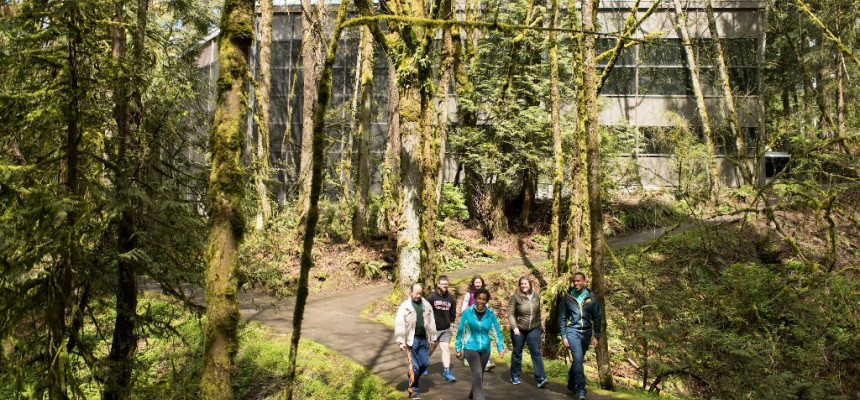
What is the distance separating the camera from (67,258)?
7.75 meters

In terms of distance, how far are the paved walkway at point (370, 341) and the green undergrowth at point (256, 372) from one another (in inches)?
15.6

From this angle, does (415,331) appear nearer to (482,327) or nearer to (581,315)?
(482,327)

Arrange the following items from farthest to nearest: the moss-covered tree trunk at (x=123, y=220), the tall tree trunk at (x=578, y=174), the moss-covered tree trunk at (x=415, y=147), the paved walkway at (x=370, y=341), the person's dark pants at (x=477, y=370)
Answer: the moss-covered tree trunk at (x=415, y=147) → the tall tree trunk at (x=578, y=174) → the paved walkway at (x=370, y=341) → the moss-covered tree trunk at (x=123, y=220) → the person's dark pants at (x=477, y=370)

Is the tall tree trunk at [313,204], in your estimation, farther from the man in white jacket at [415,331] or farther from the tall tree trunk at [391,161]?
the tall tree trunk at [391,161]

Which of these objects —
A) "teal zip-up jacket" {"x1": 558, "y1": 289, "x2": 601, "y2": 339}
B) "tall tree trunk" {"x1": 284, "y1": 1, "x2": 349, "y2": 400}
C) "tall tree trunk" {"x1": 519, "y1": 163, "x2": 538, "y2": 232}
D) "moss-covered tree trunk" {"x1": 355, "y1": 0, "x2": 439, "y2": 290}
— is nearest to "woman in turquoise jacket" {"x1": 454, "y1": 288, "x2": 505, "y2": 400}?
"teal zip-up jacket" {"x1": 558, "y1": 289, "x2": 601, "y2": 339}

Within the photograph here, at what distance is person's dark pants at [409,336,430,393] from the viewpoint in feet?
27.3

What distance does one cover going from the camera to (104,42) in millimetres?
9797

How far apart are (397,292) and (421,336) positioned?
238 inches

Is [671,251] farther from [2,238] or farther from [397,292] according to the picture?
[2,238]

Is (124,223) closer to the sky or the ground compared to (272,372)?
closer to the sky

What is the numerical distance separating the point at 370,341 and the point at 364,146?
10.7 m

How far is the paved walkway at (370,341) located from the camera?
8.95 meters

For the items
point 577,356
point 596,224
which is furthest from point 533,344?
point 596,224

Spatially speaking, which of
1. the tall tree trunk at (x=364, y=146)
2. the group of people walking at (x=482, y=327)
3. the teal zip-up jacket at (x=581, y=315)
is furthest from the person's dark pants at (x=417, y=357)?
the tall tree trunk at (x=364, y=146)
